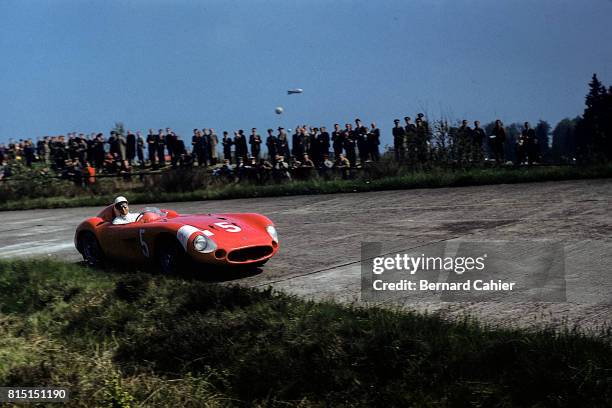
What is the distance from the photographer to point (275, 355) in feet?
24.8

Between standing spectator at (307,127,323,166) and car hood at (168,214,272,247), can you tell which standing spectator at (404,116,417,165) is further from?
car hood at (168,214,272,247)

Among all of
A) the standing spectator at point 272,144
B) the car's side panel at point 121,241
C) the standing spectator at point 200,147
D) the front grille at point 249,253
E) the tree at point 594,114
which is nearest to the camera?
the front grille at point 249,253

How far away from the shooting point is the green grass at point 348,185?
72.3ft

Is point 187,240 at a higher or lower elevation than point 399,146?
lower

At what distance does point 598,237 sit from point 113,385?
8.21 metres

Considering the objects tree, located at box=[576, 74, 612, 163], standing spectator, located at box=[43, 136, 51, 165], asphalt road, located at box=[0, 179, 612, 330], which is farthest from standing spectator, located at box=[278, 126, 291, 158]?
tree, located at box=[576, 74, 612, 163]

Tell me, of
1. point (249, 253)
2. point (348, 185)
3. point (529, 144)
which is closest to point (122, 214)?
point (249, 253)

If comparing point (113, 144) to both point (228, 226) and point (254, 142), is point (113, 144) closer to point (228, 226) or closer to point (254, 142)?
point (254, 142)

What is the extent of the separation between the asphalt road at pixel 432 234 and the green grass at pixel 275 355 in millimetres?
1191

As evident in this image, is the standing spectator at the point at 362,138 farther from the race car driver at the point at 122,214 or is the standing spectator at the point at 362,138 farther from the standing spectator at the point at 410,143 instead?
the race car driver at the point at 122,214

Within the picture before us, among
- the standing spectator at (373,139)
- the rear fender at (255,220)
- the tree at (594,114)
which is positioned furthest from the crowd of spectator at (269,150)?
the tree at (594,114)

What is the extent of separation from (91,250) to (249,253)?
11.3 feet

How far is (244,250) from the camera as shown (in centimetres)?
1166

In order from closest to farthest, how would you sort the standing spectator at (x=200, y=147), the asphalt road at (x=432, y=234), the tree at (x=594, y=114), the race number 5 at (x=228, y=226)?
the asphalt road at (x=432, y=234) < the race number 5 at (x=228, y=226) < the standing spectator at (x=200, y=147) < the tree at (x=594, y=114)
